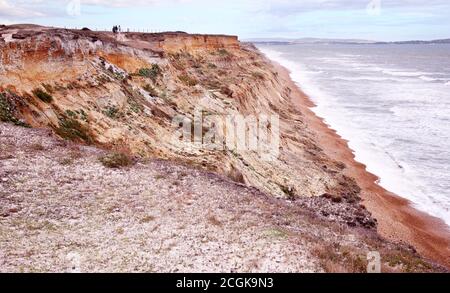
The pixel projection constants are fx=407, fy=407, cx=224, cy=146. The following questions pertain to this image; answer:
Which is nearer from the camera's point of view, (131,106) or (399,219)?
(399,219)

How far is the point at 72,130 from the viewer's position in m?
18.4

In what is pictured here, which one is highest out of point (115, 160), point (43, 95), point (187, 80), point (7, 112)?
point (187, 80)

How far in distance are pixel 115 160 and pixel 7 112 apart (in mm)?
5884

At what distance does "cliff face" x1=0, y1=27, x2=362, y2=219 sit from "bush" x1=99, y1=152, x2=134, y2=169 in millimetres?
3239

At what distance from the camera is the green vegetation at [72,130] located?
17891mm

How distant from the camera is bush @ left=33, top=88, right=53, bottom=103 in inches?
743

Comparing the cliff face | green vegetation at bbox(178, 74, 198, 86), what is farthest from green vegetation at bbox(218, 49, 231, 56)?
the cliff face

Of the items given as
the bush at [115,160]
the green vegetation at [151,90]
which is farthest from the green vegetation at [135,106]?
the bush at [115,160]

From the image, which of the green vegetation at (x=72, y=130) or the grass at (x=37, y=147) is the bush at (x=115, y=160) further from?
the green vegetation at (x=72, y=130)

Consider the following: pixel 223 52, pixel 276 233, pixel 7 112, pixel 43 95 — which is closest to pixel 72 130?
pixel 43 95

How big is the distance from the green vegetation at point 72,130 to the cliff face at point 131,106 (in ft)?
0.15

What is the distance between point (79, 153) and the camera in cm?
1548

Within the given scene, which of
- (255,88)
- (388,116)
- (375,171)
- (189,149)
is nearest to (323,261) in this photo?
(189,149)

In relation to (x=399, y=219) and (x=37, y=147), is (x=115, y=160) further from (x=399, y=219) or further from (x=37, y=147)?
(x=399, y=219)
